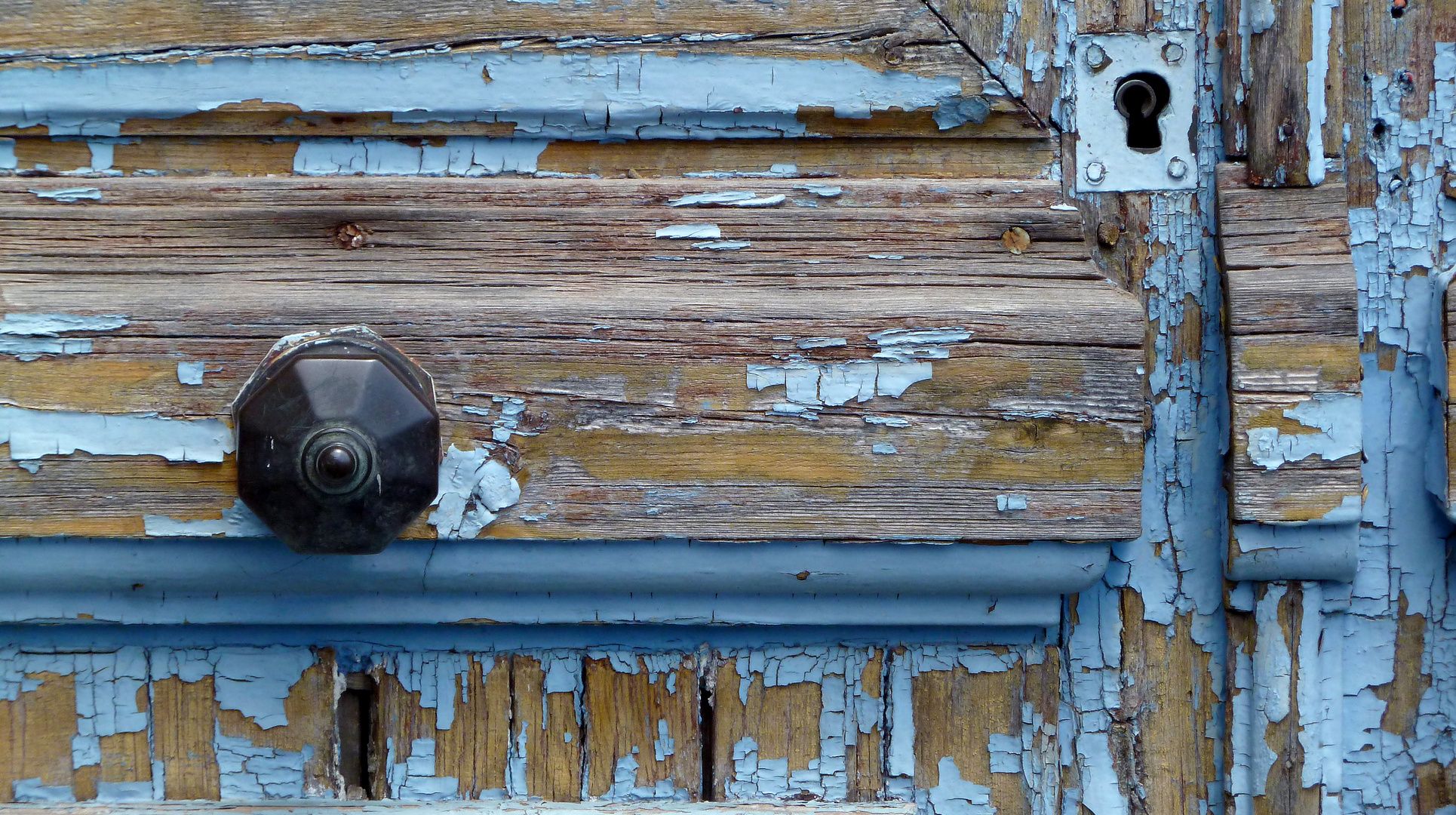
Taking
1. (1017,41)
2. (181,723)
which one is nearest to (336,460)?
(181,723)

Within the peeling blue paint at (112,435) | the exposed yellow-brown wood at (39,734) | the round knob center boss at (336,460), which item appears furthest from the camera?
the exposed yellow-brown wood at (39,734)

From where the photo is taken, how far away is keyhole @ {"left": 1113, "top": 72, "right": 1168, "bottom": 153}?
2.85ft

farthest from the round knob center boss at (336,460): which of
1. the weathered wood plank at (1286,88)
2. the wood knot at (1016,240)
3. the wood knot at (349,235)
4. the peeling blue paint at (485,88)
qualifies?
the weathered wood plank at (1286,88)

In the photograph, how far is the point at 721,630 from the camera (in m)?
0.92

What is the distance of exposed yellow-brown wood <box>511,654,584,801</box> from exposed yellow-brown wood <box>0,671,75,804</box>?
451 mm

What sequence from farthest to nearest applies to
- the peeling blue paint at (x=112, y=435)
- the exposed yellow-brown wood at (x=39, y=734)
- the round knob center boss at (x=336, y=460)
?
the exposed yellow-brown wood at (x=39, y=734)
the peeling blue paint at (x=112, y=435)
the round knob center boss at (x=336, y=460)

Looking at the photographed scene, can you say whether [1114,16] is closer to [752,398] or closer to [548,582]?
[752,398]

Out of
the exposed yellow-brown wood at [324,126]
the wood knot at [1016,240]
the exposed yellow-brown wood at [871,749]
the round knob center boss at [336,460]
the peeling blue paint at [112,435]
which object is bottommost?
the exposed yellow-brown wood at [871,749]

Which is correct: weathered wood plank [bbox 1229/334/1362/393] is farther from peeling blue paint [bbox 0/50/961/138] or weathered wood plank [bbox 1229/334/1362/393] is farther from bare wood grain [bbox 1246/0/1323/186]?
peeling blue paint [bbox 0/50/961/138]

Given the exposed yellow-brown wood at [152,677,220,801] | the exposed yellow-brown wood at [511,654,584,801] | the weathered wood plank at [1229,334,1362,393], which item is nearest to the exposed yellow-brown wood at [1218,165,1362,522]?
the weathered wood plank at [1229,334,1362,393]

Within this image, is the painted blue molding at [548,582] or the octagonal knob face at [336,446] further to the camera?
the painted blue molding at [548,582]

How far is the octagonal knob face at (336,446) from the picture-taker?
676 mm

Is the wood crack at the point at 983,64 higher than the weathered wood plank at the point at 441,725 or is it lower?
higher

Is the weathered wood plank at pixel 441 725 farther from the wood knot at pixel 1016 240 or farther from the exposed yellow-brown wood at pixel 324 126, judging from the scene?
the wood knot at pixel 1016 240
